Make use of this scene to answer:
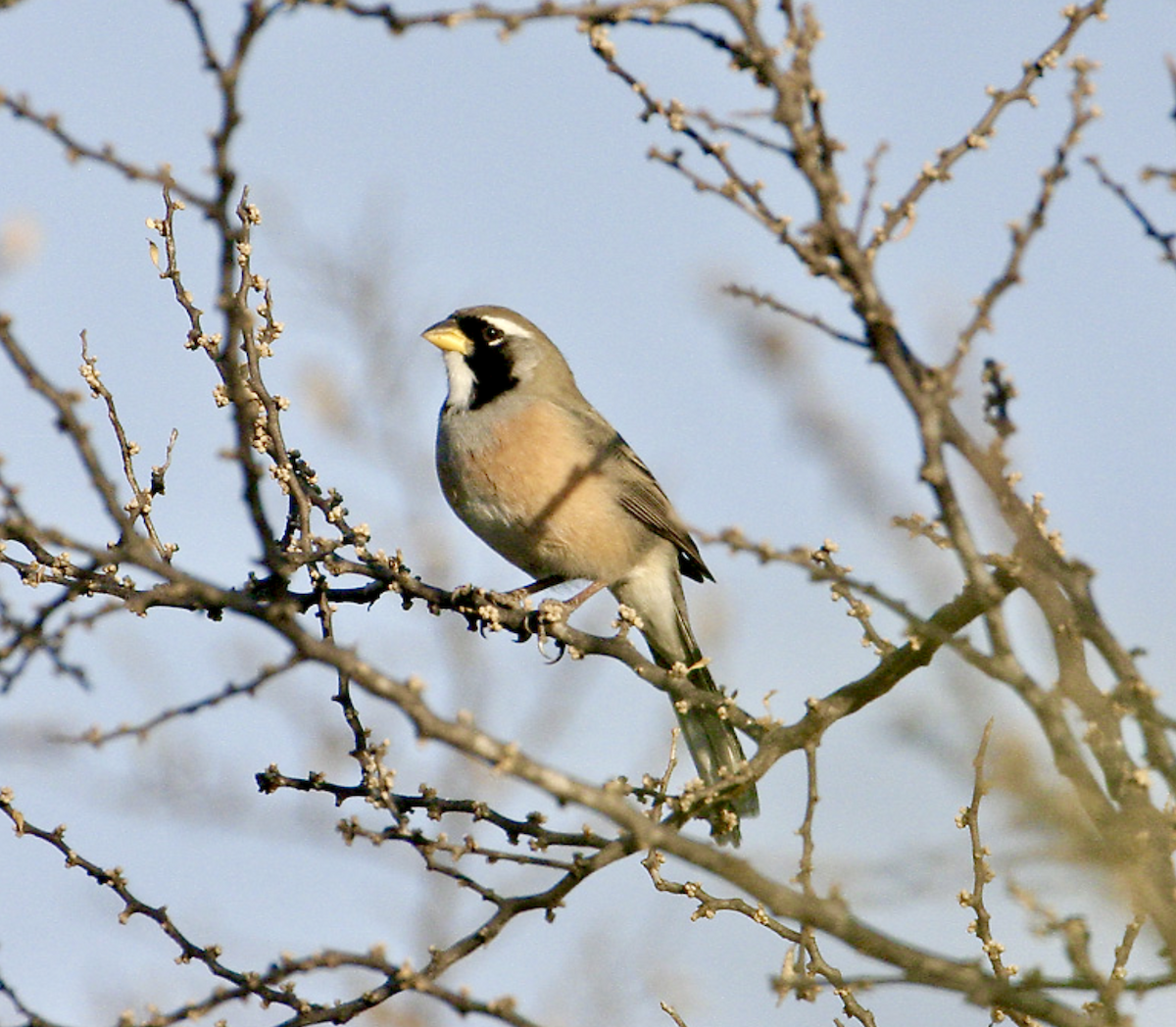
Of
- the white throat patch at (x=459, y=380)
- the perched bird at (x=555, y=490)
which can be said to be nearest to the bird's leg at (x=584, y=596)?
the perched bird at (x=555, y=490)

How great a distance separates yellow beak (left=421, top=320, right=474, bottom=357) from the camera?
22.4 ft

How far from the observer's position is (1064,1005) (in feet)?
8.23

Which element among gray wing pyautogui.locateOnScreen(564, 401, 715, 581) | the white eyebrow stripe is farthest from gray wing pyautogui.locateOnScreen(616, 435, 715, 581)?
the white eyebrow stripe

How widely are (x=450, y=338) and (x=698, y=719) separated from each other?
6.91ft

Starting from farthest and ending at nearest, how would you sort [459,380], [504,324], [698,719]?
[504,324] < [459,380] < [698,719]

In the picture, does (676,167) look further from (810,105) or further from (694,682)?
(694,682)

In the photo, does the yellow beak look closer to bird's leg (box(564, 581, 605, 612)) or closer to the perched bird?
the perched bird

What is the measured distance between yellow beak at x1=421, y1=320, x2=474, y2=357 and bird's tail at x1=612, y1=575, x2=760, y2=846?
132cm

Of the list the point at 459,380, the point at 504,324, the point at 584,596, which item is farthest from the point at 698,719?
the point at 504,324

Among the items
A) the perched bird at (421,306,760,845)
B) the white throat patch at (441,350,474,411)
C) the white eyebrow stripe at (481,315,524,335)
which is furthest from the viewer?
the white eyebrow stripe at (481,315,524,335)

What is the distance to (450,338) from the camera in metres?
6.84

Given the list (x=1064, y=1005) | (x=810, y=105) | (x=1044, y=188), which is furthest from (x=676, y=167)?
(x=1064, y=1005)

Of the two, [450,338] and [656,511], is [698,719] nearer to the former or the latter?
[656,511]

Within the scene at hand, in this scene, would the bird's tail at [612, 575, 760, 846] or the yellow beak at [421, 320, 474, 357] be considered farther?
the yellow beak at [421, 320, 474, 357]
